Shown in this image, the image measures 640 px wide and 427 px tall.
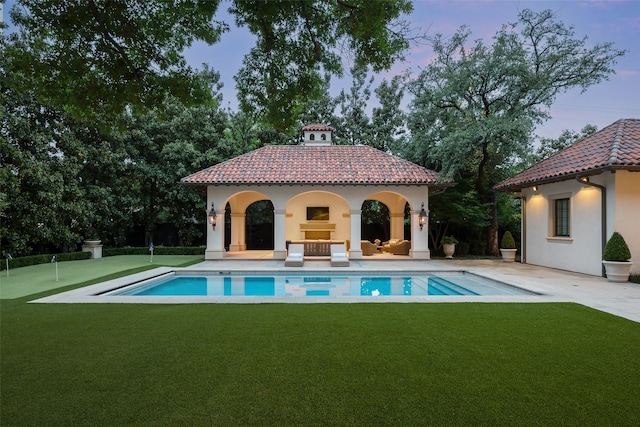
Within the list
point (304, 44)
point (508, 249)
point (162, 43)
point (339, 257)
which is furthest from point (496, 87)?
point (162, 43)

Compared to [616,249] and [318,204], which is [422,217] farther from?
[616,249]

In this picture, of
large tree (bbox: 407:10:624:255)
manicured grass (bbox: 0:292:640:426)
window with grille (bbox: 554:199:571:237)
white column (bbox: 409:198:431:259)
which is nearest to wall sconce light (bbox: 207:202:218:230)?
white column (bbox: 409:198:431:259)

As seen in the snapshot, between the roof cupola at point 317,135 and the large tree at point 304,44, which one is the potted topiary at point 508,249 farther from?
the large tree at point 304,44

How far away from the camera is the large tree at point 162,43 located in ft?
16.3

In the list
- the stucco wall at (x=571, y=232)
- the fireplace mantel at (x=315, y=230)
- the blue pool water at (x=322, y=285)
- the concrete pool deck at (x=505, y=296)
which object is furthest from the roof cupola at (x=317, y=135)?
the stucco wall at (x=571, y=232)

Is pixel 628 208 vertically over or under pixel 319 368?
over

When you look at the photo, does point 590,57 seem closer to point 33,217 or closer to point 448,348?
point 448,348

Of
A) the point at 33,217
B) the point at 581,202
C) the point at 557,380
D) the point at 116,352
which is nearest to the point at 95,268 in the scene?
the point at 33,217

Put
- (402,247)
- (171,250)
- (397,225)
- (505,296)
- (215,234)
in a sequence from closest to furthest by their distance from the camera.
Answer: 1. (505,296)
2. (215,234)
3. (402,247)
4. (171,250)
5. (397,225)

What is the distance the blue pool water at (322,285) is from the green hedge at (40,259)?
20.5 feet

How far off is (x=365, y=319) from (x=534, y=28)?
17455 millimetres

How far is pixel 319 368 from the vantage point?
377 cm

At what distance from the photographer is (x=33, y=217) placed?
1377cm

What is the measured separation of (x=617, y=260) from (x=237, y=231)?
16883 mm
